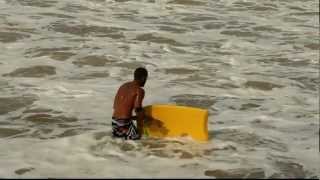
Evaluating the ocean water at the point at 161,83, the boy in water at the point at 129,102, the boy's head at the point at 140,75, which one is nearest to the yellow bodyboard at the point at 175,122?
the ocean water at the point at 161,83

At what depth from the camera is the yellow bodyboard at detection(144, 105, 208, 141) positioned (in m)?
7.12

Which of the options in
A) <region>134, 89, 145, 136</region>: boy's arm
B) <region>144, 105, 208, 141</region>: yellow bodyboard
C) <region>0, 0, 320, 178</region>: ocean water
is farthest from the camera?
<region>144, 105, 208, 141</region>: yellow bodyboard

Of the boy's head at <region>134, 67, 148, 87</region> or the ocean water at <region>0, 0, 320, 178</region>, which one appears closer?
the boy's head at <region>134, 67, 148, 87</region>

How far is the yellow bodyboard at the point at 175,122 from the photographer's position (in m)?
7.12

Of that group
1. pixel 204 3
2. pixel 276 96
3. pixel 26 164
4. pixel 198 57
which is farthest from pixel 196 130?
pixel 204 3

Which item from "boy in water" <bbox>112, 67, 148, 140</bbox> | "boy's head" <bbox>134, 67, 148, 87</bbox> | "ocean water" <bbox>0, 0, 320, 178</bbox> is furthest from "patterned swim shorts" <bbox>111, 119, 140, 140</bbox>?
"boy's head" <bbox>134, 67, 148, 87</bbox>

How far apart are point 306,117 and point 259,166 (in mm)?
2178

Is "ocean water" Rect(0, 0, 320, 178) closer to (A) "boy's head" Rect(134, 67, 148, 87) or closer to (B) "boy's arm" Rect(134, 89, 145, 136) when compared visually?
(B) "boy's arm" Rect(134, 89, 145, 136)

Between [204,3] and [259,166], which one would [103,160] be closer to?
[259,166]

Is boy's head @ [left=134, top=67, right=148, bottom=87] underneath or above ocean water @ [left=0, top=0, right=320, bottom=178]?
above

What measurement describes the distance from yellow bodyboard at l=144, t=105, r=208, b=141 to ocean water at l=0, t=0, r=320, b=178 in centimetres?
11

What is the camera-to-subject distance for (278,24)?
54.9ft

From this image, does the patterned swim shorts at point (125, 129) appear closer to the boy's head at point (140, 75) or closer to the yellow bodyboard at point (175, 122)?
the yellow bodyboard at point (175, 122)

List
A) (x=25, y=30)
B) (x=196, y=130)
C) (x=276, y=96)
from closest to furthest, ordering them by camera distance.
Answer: (x=196, y=130) < (x=276, y=96) < (x=25, y=30)
